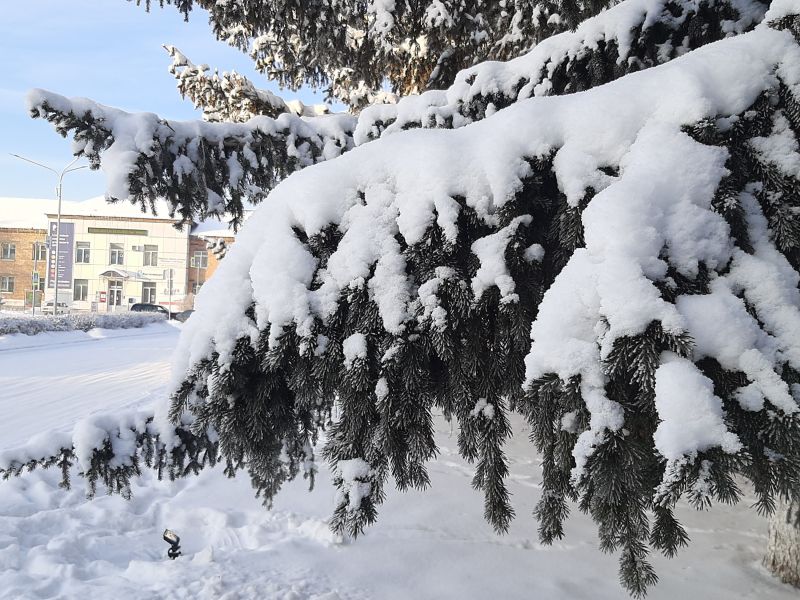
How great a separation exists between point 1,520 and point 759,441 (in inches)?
225

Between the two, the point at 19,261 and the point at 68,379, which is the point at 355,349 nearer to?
the point at 68,379

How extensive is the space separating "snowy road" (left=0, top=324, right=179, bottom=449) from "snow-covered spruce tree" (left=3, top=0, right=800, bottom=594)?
262 inches

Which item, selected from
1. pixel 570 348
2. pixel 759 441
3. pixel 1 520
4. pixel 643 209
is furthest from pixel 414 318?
pixel 1 520

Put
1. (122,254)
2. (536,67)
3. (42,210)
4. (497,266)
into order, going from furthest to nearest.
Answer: (42,210) < (122,254) < (536,67) < (497,266)

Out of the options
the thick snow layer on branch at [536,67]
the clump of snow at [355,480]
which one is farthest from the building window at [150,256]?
the clump of snow at [355,480]

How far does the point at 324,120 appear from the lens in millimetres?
4273

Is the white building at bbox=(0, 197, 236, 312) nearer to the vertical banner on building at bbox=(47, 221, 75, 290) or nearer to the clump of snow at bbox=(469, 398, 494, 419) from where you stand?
the vertical banner on building at bbox=(47, 221, 75, 290)

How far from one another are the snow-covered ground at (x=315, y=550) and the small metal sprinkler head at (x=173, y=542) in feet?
0.24

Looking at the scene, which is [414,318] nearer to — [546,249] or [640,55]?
[546,249]

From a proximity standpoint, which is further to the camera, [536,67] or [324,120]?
[324,120]

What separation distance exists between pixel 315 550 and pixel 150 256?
4735 centimetres

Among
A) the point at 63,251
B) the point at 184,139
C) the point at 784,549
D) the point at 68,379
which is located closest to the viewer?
the point at 184,139

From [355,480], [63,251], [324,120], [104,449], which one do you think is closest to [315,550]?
[104,449]

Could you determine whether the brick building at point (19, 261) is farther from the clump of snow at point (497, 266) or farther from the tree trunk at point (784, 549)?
the clump of snow at point (497, 266)
